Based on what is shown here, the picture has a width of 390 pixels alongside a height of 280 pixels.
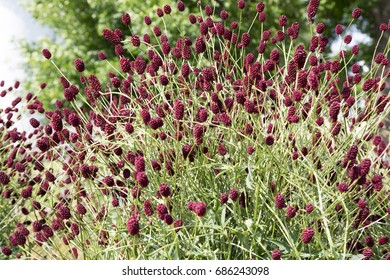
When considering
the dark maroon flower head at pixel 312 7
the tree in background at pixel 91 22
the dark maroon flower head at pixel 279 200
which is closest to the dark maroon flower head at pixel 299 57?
the dark maroon flower head at pixel 312 7

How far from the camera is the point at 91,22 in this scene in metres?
10.4

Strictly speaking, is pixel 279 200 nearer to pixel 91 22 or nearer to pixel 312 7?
pixel 312 7

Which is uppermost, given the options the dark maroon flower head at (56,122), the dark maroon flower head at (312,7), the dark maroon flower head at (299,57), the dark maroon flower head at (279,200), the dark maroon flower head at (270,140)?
the dark maroon flower head at (312,7)

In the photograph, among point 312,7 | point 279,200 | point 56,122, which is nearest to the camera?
point 279,200

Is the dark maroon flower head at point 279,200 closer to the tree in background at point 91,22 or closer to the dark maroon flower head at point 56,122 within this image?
→ the dark maroon flower head at point 56,122

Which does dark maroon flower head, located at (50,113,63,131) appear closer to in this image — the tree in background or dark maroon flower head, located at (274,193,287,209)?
dark maroon flower head, located at (274,193,287,209)

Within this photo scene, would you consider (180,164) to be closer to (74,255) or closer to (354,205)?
(74,255)

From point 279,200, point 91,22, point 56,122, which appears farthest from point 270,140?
point 91,22

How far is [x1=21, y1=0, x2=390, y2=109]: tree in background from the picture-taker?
8.14 metres

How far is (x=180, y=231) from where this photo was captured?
1.75 m

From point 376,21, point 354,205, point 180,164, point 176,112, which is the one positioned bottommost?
point 376,21

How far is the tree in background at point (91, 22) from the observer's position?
8.14 m
